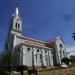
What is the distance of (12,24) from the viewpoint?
220ft

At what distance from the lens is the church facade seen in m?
56.2

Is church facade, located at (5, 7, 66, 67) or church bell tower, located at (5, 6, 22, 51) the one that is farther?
church bell tower, located at (5, 6, 22, 51)

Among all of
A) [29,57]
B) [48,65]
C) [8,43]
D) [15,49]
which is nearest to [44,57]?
[48,65]

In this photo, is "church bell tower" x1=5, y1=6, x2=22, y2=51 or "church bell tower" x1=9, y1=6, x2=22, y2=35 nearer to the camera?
"church bell tower" x1=5, y1=6, x2=22, y2=51

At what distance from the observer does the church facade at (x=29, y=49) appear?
56250 millimetres

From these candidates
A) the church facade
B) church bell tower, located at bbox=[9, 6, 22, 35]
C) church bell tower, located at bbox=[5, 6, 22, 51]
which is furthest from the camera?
church bell tower, located at bbox=[9, 6, 22, 35]

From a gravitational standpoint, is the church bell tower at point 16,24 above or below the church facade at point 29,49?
above

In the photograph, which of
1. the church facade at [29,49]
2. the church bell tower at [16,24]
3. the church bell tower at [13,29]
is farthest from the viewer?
the church bell tower at [16,24]

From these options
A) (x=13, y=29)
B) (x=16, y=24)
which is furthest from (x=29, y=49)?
(x=16, y=24)

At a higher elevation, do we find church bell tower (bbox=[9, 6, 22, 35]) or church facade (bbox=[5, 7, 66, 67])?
church bell tower (bbox=[9, 6, 22, 35])

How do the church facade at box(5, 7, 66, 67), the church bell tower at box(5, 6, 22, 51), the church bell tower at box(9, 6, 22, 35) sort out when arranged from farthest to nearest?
the church bell tower at box(9, 6, 22, 35)
the church bell tower at box(5, 6, 22, 51)
the church facade at box(5, 7, 66, 67)

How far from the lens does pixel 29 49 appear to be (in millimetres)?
57750

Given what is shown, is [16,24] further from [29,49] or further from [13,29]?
[29,49]

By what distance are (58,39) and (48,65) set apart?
620 inches
